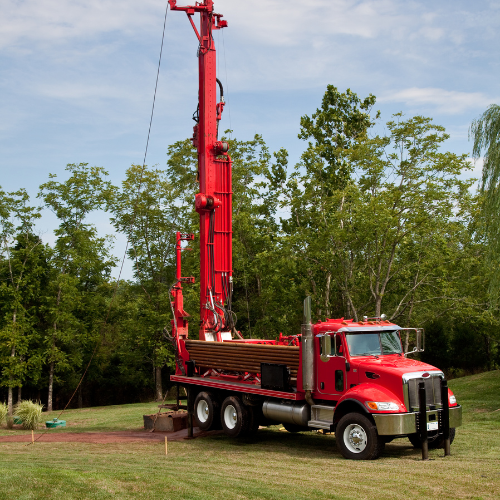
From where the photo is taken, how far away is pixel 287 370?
12500 millimetres

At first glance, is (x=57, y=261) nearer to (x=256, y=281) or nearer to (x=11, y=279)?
(x=11, y=279)

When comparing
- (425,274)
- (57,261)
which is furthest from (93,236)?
(425,274)

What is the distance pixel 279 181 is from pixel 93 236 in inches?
489

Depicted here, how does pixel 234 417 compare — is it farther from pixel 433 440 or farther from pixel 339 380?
pixel 433 440

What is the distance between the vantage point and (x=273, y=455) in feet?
38.4

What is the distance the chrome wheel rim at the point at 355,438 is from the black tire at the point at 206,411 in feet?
14.1

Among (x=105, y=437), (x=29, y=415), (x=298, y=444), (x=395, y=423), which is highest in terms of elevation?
(x=395, y=423)

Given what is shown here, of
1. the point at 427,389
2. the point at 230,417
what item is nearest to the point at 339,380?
the point at 427,389

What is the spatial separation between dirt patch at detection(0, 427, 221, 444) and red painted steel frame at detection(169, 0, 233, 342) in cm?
261

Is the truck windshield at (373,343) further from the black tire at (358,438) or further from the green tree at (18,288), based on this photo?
the green tree at (18,288)

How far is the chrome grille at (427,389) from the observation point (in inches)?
430

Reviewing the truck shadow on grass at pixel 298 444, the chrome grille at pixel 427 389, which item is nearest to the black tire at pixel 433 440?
the truck shadow on grass at pixel 298 444

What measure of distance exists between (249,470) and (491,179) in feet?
41.4

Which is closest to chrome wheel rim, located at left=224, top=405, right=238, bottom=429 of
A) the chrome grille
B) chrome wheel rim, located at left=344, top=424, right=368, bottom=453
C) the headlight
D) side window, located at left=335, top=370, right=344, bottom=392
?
side window, located at left=335, top=370, right=344, bottom=392
